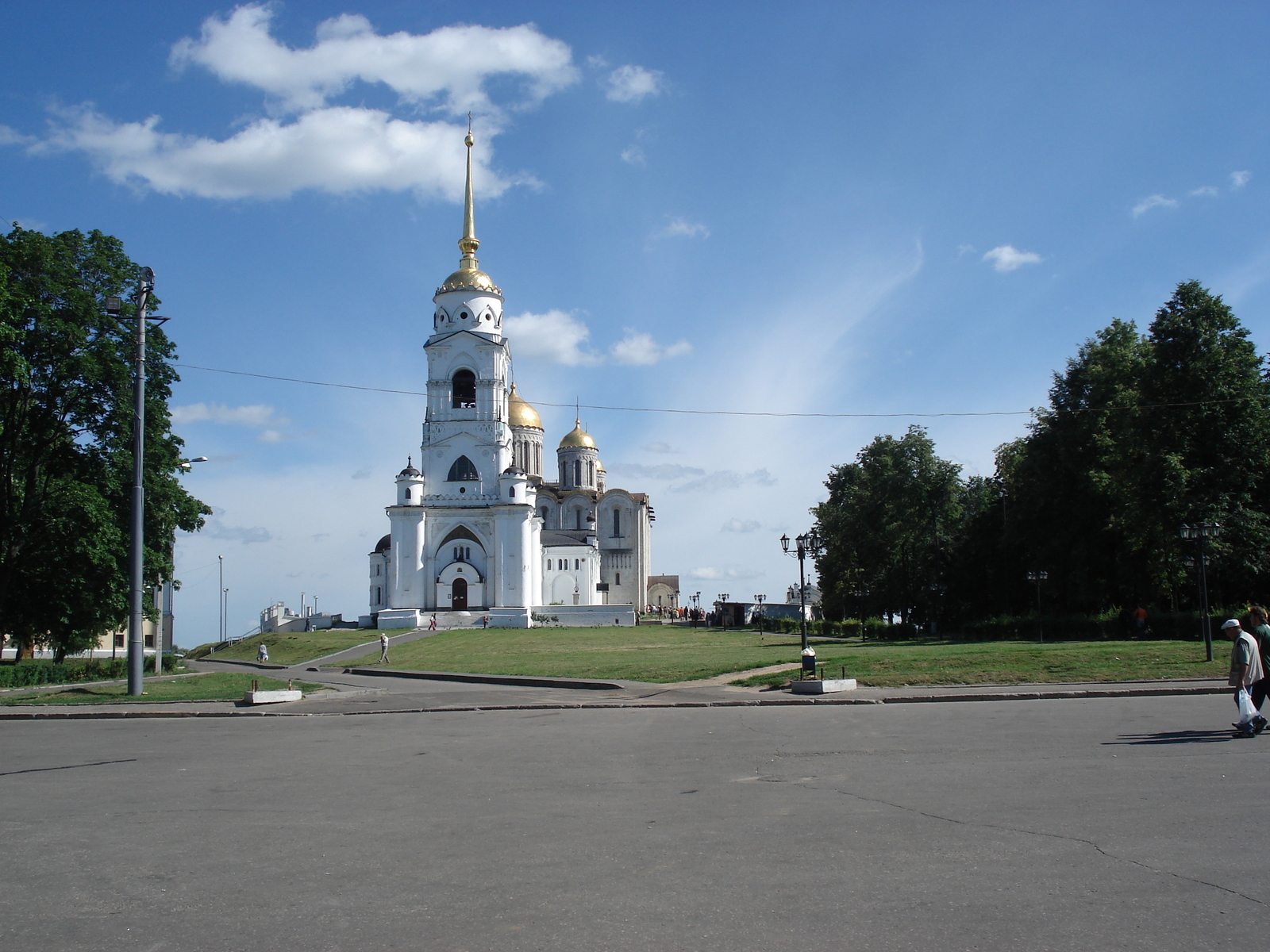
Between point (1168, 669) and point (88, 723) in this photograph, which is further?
point (1168, 669)

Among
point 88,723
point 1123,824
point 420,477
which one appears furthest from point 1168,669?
point 420,477

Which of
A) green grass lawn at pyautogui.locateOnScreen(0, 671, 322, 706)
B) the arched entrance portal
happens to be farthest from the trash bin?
the arched entrance portal

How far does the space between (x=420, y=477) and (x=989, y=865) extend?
69.6 m

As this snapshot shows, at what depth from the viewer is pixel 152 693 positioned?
21656 mm

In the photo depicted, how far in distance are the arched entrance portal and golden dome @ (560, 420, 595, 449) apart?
3515 cm

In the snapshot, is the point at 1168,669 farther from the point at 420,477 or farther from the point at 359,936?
the point at 420,477

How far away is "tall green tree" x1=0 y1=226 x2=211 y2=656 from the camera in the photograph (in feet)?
92.3

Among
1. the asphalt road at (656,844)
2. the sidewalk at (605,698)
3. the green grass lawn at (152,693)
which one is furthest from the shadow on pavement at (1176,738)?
the green grass lawn at (152,693)

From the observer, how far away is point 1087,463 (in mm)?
41812

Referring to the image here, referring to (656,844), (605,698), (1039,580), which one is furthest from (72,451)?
(1039,580)

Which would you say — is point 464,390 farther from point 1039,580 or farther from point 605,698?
point 605,698

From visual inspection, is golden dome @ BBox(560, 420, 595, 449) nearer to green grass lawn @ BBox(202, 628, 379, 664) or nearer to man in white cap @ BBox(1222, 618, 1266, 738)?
green grass lawn @ BBox(202, 628, 379, 664)

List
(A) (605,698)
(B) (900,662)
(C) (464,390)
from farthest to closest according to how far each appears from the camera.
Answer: (C) (464,390) → (B) (900,662) → (A) (605,698)

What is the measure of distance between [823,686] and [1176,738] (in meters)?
7.61
